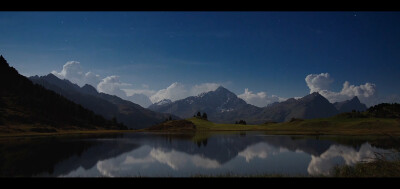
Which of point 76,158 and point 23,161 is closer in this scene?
point 23,161

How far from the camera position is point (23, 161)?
155 feet
